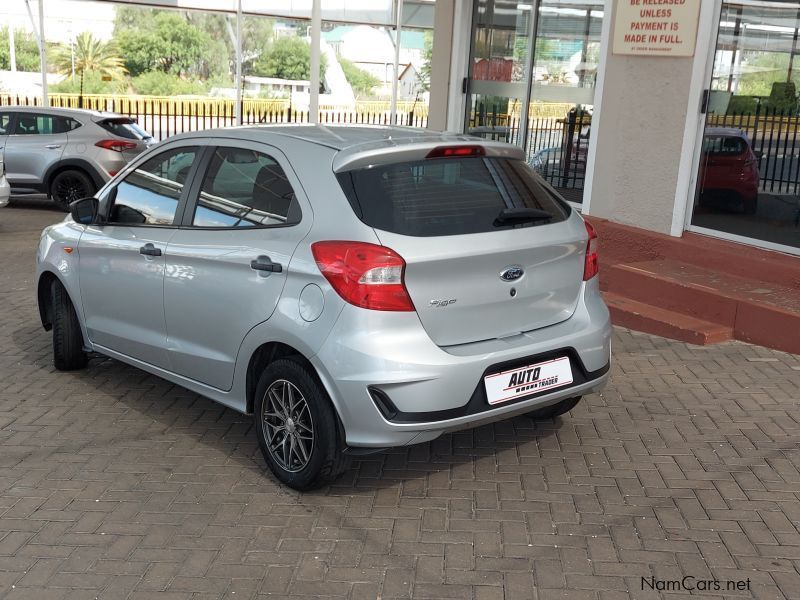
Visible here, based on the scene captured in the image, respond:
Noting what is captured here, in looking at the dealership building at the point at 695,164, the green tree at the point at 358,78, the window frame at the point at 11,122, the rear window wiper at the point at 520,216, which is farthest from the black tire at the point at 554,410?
the green tree at the point at 358,78

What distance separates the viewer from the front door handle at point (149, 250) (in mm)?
4914

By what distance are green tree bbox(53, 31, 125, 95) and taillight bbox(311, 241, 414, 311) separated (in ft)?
144

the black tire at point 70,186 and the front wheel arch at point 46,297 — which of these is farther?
the black tire at point 70,186

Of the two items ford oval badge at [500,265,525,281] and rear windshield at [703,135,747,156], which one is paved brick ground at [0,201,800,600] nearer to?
ford oval badge at [500,265,525,281]

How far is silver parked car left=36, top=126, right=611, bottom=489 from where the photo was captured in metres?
3.88

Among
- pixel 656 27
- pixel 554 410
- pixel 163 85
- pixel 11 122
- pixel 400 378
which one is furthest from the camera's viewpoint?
pixel 163 85

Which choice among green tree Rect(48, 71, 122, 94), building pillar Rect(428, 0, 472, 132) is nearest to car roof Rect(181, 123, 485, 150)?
building pillar Rect(428, 0, 472, 132)

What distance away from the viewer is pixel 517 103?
36.1 ft

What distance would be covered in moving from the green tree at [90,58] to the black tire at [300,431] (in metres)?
43.4

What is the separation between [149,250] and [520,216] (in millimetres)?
2074

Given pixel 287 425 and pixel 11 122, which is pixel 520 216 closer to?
pixel 287 425

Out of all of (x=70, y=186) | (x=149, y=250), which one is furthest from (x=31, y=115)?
(x=149, y=250)

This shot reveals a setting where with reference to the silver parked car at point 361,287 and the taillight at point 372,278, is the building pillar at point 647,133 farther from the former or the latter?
the taillight at point 372,278

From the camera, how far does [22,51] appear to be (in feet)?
143
